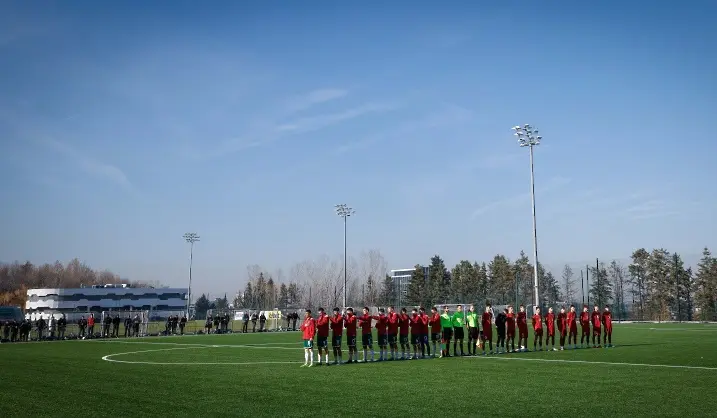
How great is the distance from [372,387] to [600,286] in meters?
82.2

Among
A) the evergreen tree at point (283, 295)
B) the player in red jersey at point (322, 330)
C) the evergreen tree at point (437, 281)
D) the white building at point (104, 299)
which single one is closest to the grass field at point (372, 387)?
the player in red jersey at point (322, 330)

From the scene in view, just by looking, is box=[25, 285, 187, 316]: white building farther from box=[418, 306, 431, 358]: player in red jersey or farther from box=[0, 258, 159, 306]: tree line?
box=[418, 306, 431, 358]: player in red jersey

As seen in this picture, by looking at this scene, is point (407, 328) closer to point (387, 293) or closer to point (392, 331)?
point (392, 331)

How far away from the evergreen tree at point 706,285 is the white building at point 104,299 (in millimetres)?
94470

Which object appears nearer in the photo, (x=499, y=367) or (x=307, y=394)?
(x=307, y=394)

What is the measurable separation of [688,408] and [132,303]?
126119 millimetres

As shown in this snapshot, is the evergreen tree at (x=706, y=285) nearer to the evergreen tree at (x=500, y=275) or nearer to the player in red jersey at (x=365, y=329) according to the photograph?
the evergreen tree at (x=500, y=275)

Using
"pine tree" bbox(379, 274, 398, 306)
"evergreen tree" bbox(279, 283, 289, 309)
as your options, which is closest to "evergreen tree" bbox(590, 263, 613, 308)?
"pine tree" bbox(379, 274, 398, 306)

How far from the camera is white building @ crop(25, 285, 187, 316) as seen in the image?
119m

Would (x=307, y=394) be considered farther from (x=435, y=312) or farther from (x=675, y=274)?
(x=675, y=274)

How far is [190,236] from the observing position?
81250 millimetres

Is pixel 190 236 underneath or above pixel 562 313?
above

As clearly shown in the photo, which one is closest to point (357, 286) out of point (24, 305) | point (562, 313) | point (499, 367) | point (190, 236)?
point (190, 236)

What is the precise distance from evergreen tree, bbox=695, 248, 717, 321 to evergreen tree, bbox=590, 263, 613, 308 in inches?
487
